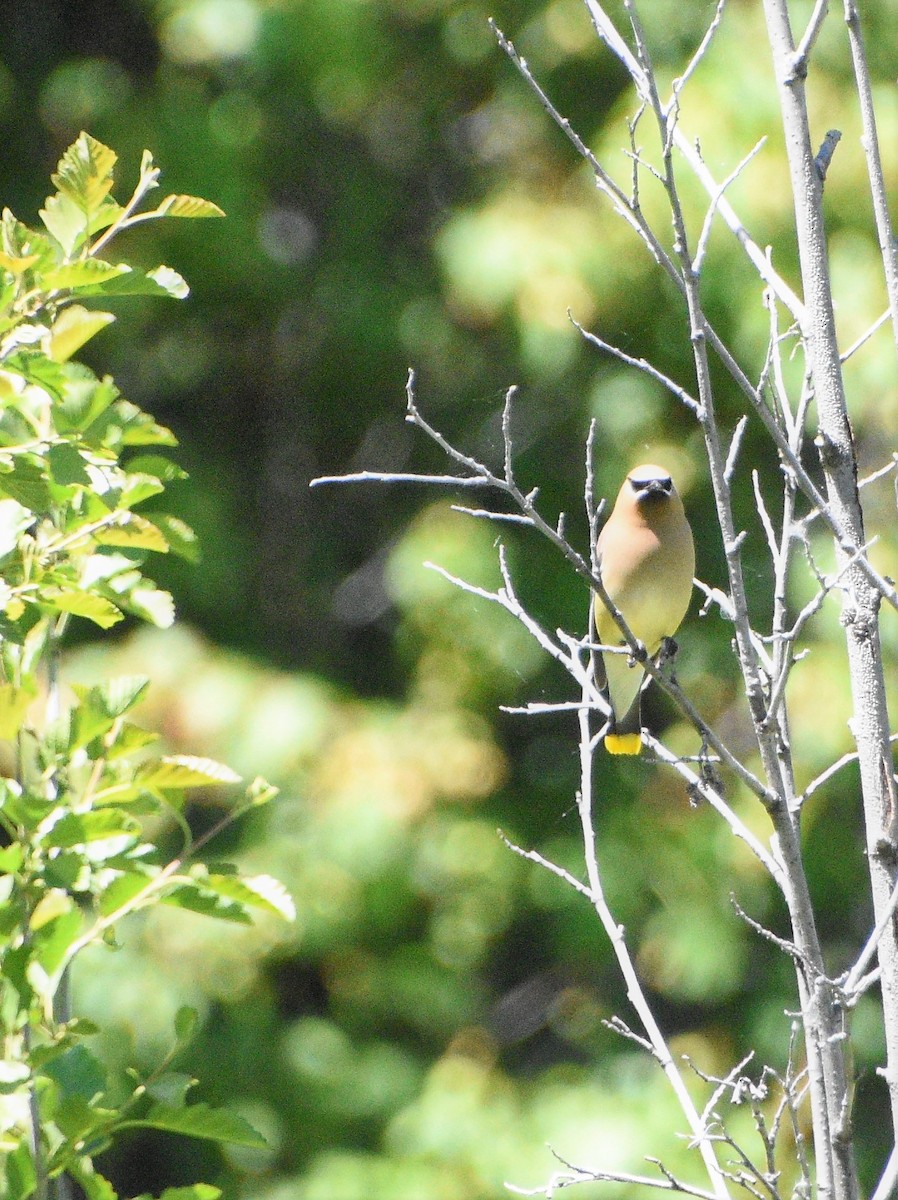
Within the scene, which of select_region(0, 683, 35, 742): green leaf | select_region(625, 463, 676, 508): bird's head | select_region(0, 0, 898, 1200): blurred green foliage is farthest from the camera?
select_region(0, 0, 898, 1200): blurred green foliage

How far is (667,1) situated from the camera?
17.2 ft

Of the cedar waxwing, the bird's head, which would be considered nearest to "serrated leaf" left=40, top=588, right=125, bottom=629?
the cedar waxwing

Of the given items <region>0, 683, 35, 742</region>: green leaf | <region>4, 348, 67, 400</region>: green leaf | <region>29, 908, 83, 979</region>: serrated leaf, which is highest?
<region>4, 348, 67, 400</region>: green leaf

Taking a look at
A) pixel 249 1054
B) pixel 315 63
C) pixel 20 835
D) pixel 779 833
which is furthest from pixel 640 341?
pixel 20 835

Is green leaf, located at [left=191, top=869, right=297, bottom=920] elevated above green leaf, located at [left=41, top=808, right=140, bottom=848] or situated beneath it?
situated beneath

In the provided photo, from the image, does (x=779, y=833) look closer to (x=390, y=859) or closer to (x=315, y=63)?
(x=390, y=859)

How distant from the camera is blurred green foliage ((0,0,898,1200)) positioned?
5234 millimetres

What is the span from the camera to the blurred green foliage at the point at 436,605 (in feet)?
17.2

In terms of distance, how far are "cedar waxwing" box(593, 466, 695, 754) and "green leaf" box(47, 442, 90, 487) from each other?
69.8 inches

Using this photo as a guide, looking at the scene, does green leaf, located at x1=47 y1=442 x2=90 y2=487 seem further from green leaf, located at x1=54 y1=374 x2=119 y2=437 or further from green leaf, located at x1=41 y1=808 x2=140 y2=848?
green leaf, located at x1=41 y1=808 x2=140 y2=848

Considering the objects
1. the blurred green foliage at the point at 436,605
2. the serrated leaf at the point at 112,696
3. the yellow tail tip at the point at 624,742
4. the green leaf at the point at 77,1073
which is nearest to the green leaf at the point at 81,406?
the serrated leaf at the point at 112,696

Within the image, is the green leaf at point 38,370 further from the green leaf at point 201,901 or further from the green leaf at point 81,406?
the green leaf at point 201,901

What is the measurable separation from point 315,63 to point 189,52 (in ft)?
1.55

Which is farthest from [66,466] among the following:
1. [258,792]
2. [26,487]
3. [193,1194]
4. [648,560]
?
Answer: [648,560]
